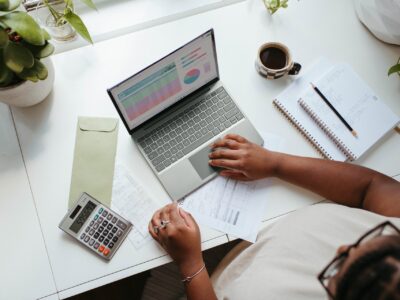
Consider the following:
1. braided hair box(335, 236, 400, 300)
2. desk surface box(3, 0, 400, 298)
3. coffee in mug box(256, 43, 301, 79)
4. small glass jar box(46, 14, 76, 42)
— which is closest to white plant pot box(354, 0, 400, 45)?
desk surface box(3, 0, 400, 298)

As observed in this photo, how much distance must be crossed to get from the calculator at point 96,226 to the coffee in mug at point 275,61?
21.3 inches

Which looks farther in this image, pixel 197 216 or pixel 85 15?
pixel 85 15

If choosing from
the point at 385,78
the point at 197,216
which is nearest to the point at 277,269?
the point at 197,216

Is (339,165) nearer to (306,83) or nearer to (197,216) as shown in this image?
(306,83)

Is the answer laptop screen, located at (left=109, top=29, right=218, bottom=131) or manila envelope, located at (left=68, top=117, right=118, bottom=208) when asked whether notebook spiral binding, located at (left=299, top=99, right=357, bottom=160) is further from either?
manila envelope, located at (left=68, top=117, right=118, bottom=208)

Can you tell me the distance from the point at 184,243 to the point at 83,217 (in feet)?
0.82

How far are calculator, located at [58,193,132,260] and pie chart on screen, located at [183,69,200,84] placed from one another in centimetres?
37

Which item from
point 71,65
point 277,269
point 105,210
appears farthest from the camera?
point 71,65

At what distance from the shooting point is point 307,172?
0.92 m

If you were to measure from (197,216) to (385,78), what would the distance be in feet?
2.19

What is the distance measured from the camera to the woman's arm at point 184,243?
87 cm

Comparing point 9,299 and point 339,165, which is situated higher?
point 9,299

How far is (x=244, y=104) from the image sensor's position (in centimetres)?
101

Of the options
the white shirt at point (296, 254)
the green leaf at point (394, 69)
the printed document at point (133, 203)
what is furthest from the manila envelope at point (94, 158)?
the green leaf at point (394, 69)
